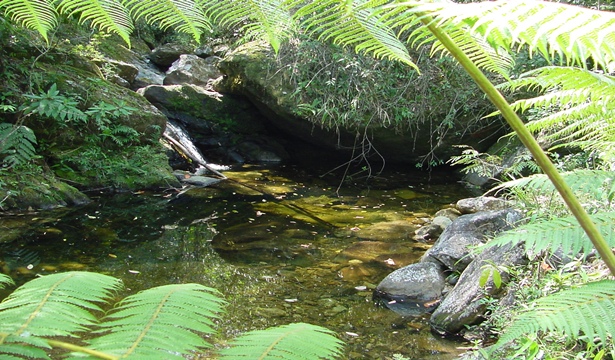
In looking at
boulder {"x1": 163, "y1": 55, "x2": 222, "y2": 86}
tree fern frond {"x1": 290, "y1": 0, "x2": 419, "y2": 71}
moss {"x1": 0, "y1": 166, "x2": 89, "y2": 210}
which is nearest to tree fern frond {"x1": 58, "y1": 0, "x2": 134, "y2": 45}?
tree fern frond {"x1": 290, "y1": 0, "x2": 419, "y2": 71}

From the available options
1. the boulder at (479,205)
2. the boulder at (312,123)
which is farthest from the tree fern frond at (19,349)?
the boulder at (312,123)

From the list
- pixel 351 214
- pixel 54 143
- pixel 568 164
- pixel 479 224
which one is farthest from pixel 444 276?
pixel 54 143

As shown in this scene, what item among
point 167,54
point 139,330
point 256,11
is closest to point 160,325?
point 139,330

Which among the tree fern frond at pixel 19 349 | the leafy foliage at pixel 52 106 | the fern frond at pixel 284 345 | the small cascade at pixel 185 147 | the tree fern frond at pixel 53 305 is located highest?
the tree fern frond at pixel 19 349

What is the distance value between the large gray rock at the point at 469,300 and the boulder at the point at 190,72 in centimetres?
845

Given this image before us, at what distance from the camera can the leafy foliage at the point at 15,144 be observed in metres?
5.76

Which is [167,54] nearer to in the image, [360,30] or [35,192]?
[35,192]

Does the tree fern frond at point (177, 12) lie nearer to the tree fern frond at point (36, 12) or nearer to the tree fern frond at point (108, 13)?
the tree fern frond at point (108, 13)

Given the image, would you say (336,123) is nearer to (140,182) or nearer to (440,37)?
(140,182)

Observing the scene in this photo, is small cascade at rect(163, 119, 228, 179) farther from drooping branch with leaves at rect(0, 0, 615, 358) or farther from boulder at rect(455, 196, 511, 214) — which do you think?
drooping branch with leaves at rect(0, 0, 615, 358)

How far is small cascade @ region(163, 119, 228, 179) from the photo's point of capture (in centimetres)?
823

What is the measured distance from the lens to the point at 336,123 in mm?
7645

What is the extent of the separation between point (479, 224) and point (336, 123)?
3.82 m

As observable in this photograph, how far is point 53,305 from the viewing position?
70 centimetres
